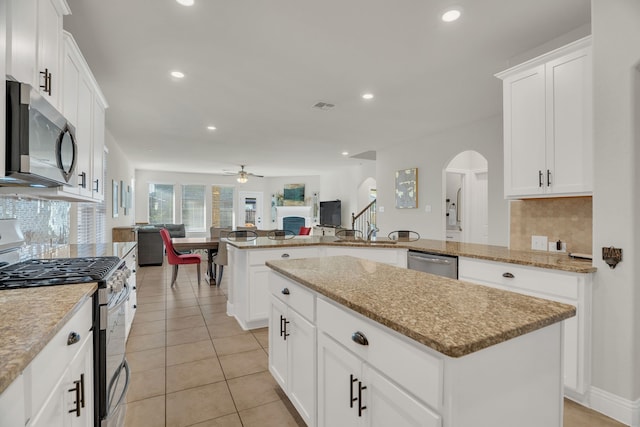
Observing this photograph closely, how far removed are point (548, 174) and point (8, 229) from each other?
11.5 ft

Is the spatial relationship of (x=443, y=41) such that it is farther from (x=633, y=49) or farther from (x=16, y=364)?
(x=16, y=364)

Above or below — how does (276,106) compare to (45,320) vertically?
above

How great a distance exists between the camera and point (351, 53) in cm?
277

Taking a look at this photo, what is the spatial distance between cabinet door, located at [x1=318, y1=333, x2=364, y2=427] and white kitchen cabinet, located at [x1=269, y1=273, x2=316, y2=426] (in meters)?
0.09

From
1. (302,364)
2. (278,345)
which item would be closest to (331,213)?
(278,345)

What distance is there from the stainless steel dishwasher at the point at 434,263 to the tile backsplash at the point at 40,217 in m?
3.04

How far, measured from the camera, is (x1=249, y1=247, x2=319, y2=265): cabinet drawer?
3148 mm

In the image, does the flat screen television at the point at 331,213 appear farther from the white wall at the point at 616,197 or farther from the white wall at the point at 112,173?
the white wall at the point at 616,197

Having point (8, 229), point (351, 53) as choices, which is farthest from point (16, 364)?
point (351, 53)

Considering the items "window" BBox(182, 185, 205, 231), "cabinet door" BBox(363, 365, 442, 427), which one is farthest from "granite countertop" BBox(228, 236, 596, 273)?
"window" BBox(182, 185, 205, 231)

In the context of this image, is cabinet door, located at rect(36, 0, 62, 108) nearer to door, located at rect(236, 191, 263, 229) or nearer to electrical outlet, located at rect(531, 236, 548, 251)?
electrical outlet, located at rect(531, 236, 548, 251)

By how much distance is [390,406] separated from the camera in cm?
102

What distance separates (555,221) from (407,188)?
349 cm

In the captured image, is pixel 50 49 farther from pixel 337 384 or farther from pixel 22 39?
pixel 337 384
